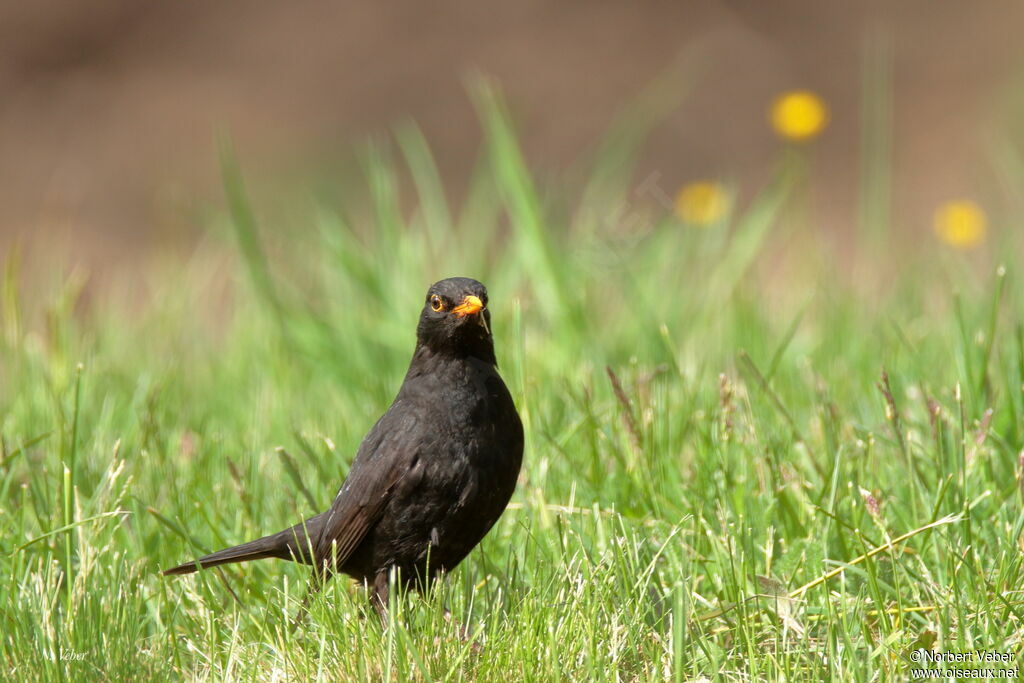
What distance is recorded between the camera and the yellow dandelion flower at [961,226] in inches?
237

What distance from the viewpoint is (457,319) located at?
3258 mm

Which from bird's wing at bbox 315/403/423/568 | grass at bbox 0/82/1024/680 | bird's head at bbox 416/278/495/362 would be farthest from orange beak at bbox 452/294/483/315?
grass at bbox 0/82/1024/680

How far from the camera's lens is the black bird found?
3158 mm

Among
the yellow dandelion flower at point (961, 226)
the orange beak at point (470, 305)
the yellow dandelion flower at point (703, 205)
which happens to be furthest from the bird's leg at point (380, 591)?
the yellow dandelion flower at point (961, 226)

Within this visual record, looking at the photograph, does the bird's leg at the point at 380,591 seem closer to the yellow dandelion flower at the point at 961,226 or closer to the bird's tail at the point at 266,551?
the bird's tail at the point at 266,551

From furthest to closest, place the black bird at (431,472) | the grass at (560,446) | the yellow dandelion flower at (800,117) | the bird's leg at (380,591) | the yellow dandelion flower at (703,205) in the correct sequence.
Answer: the yellow dandelion flower at (703,205), the yellow dandelion flower at (800,117), the bird's leg at (380,591), the black bird at (431,472), the grass at (560,446)

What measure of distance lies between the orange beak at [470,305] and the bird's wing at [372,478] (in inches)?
11.4

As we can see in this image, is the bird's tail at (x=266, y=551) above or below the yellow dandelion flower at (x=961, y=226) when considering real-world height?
below

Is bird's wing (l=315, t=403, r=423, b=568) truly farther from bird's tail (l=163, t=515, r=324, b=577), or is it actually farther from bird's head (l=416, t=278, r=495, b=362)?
bird's head (l=416, t=278, r=495, b=362)

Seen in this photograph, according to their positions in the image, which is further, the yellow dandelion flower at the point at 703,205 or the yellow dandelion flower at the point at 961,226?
the yellow dandelion flower at the point at 703,205

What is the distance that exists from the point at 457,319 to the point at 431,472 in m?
0.39

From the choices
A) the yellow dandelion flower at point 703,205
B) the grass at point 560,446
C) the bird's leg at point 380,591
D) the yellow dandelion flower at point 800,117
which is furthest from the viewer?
the yellow dandelion flower at point 703,205

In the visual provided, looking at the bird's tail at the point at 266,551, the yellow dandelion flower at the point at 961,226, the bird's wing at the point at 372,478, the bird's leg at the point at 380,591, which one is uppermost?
the yellow dandelion flower at the point at 961,226

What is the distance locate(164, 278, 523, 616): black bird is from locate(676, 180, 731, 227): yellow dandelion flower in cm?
302
